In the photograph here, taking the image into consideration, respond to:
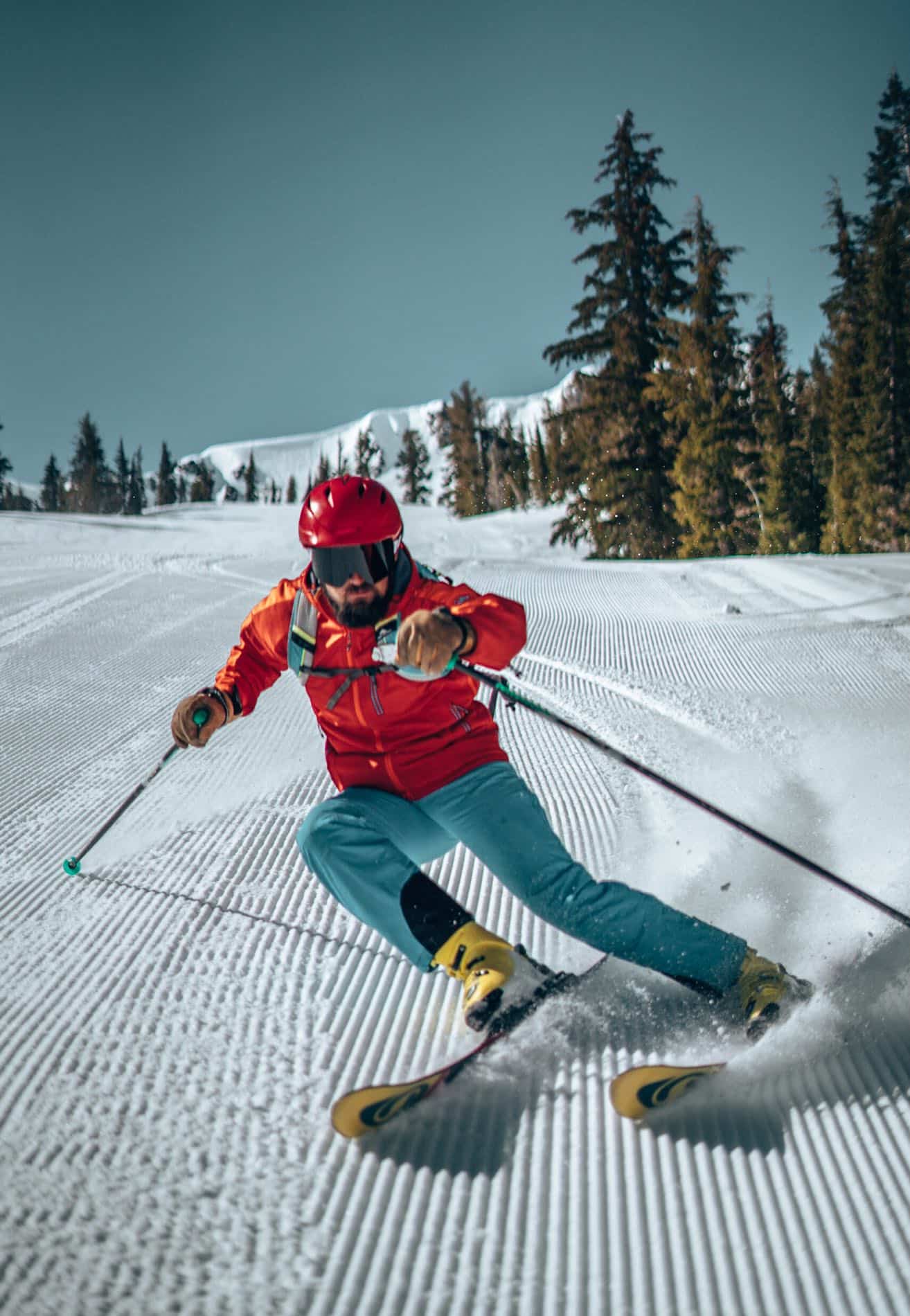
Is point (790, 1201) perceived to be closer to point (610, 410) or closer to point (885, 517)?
point (610, 410)

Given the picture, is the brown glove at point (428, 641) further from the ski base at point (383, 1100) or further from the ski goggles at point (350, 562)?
the ski base at point (383, 1100)

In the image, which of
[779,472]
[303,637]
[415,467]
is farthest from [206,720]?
[415,467]

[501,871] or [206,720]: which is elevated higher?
[206,720]

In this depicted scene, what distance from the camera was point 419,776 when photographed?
222 centimetres

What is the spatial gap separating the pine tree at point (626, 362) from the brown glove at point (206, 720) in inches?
697

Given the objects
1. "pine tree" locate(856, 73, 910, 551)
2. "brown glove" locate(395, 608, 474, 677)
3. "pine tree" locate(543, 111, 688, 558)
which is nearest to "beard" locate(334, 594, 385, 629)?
"brown glove" locate(395, 608, 474, 677)

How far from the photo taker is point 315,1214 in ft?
4.53

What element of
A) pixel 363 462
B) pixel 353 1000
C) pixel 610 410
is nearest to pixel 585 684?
pixel 353 1000

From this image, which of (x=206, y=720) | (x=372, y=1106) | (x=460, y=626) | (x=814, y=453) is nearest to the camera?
(x=372, y=1106)

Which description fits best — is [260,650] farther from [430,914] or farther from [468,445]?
[468,445]

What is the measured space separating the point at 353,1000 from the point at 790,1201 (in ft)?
3.61

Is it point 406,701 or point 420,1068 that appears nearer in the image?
point 420,1068

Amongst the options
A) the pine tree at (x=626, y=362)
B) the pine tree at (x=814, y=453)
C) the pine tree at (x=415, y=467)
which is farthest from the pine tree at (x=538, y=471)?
the pine tree at (x=626, y=362)

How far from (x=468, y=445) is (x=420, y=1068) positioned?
50.6m
